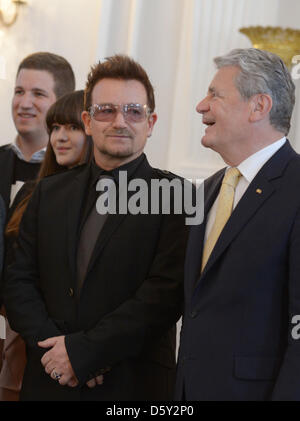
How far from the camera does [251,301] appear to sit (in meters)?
2.10

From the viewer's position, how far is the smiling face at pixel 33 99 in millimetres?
3684

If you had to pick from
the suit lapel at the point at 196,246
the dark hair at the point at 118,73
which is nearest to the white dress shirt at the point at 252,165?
the suit lapel at the point at 196,246

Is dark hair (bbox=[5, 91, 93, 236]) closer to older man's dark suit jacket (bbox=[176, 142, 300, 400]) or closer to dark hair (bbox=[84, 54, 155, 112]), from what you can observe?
dark hair (bbox=[84, 54, 155, 112])

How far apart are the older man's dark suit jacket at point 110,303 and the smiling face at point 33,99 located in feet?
3.88

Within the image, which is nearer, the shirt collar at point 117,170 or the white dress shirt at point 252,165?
the white dress shirt at point 252,165

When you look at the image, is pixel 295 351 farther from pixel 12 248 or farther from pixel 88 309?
pixel 12 248

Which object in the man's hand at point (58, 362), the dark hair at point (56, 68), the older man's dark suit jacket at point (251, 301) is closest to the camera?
the older man's dark suit jacket at point (251, 301)

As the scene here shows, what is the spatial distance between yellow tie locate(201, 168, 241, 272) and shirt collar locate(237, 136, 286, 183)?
0.05m

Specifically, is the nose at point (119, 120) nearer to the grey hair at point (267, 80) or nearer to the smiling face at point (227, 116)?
the smiling face at point (227, 116)

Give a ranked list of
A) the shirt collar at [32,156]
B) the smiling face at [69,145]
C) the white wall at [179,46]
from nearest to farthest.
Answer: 1. the smiling face at [69,145]
2. the shirt collar at [32,156]
3. the white wall at [179,46]

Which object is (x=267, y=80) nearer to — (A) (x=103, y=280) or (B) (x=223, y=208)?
(B) (x=223, y=208)

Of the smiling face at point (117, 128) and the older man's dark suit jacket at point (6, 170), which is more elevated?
the smiling face at point (117, 128)

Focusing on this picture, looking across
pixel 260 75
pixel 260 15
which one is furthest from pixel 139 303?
pixel 260 15

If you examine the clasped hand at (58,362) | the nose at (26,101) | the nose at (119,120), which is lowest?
the clasped hand at (58,362)
